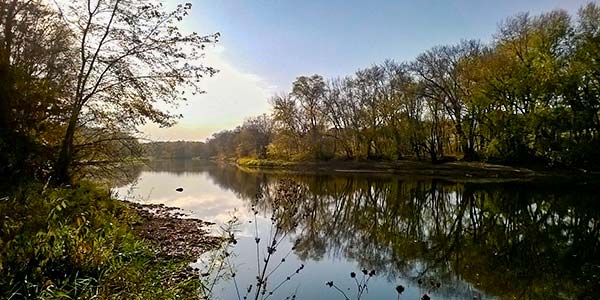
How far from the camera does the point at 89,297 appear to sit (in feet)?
16.4

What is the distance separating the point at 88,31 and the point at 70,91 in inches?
78.3

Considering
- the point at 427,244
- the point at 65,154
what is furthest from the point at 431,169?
the point at 65,154

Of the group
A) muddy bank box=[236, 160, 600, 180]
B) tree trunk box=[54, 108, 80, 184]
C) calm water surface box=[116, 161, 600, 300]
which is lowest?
calm water surface box=[116, 161, 600, 300]

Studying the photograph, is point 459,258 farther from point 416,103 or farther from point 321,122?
point 321,122

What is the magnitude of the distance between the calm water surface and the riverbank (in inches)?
498

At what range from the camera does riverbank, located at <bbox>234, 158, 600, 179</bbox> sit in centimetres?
3547

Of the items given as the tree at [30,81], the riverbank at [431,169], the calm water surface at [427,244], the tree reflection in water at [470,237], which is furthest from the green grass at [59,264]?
the riverbank at [431,169]

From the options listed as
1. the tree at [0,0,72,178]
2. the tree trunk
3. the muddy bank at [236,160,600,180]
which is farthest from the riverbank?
the tree at [0,0,72,178]

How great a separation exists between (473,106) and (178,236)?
118 ft

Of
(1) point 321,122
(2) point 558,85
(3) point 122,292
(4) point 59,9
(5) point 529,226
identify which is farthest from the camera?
(1) point 321,122

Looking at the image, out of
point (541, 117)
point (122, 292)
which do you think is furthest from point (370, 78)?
point (122, 292)

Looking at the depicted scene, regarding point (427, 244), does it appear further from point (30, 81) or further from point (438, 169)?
point (438, 169)

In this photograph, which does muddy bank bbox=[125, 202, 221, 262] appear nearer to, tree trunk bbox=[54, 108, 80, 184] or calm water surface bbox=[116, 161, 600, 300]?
calm water surface bbox=[116, 161, 600, 300]

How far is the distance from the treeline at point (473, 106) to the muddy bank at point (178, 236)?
31447 millimetres
